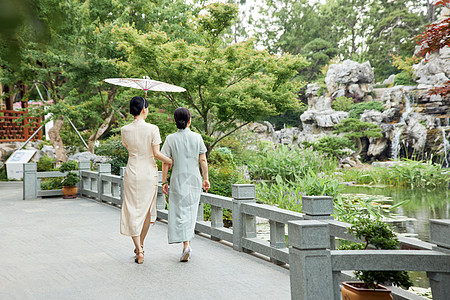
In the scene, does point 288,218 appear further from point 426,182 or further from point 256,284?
point 426,182

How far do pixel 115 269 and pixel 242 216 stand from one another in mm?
1627

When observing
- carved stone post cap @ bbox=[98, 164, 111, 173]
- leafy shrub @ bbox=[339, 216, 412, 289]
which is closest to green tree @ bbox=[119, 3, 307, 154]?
carved stone post cap @ bbox=[98, 164, 111, 173]

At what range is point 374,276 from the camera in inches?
109

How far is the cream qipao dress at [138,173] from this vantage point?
15.7ft

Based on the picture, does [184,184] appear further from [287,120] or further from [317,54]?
[317,54]

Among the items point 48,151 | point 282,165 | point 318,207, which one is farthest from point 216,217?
point 48,151

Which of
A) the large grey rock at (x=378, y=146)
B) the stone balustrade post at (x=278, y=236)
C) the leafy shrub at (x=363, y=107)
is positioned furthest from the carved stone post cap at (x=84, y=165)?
the leafy shrub at (x=363, y=107)

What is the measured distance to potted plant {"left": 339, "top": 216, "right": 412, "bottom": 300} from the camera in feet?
8.87

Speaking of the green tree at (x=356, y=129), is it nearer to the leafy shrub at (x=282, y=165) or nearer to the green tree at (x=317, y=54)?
the leafy shrub at (x=282, y=165)

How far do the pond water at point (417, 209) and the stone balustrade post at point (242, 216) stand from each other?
1.99 m

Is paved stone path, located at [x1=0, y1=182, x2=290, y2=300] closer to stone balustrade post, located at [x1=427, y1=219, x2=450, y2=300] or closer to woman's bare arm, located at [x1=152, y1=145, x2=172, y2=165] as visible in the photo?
woman's bare arm, located at [x1=152, y1=145, x2=172, y2=165]

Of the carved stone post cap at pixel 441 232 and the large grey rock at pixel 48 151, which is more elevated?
the large grey rock at pixel 48 151

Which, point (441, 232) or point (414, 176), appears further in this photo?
point (414, 176)

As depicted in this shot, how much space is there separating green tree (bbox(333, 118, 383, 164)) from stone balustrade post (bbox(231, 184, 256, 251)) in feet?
55.2
